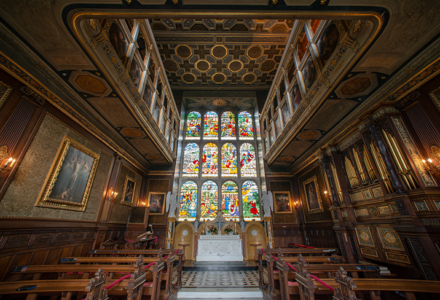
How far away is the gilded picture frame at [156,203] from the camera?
10.6 meters

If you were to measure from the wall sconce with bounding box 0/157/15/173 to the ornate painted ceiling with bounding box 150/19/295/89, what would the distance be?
1015 centimetres

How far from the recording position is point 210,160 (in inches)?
512

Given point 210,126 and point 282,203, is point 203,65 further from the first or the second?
point 282,203

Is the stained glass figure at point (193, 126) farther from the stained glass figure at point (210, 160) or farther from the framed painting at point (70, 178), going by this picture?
the framed painting at point (70, 178)

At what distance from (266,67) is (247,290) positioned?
1326 centimetres

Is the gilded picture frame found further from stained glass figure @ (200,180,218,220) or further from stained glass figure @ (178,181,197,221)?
stained glass figure @ (200,180,218,220)

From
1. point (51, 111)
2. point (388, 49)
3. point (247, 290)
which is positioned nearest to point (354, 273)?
point (247, 290)

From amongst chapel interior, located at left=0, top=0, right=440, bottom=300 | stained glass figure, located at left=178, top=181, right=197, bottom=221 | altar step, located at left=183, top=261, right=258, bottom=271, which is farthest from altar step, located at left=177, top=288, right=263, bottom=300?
stained glass figure, located at left=178, top=181, right=197, bottom=221

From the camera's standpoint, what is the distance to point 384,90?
16.0 ft

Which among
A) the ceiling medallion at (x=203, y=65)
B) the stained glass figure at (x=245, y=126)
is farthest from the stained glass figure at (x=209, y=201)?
the ceiling medallion at (x=203, y=65)

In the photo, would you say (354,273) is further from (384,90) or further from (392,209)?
(384,90)

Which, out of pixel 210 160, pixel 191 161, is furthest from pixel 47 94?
pixel 210 160

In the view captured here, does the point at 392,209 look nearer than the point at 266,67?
Yes

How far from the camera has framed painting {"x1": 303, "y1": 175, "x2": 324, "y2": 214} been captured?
8.70m
